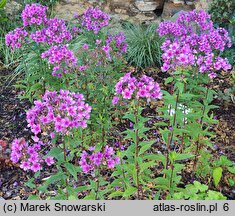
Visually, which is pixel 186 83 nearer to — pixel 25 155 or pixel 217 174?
pixel 217 174

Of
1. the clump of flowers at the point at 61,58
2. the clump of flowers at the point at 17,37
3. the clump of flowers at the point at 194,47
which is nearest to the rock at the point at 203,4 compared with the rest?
the clump of flowers at the point at 194,47

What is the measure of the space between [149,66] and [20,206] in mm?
3405

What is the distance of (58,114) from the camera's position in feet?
8.11

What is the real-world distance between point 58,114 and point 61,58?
110 centimetres

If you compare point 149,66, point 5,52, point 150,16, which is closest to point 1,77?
point 5,52

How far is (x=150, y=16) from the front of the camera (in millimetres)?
6949

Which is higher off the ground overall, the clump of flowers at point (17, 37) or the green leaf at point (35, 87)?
the clump of flowers at point (17, 37)

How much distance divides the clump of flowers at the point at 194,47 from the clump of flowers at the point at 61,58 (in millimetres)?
757

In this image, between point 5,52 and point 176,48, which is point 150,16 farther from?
point 176,48

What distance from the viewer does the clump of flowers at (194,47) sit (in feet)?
9.37

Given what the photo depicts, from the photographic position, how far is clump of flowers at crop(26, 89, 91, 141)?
2465 mm

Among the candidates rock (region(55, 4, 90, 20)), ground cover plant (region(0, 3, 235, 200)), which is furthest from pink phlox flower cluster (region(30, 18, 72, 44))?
rock (region(55, 4, 90, 20))

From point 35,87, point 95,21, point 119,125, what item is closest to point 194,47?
point 95,21

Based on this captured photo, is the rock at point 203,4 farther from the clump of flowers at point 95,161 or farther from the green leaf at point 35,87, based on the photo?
the clump of flowers at point 95,161
